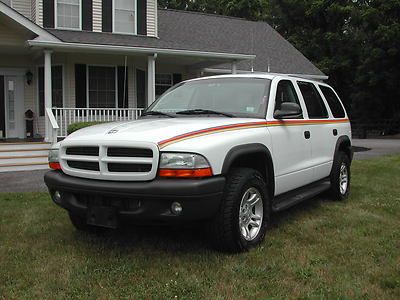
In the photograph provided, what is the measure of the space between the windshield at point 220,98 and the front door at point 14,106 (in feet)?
34.9

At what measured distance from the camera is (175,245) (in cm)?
477

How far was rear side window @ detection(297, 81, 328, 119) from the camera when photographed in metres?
6.22

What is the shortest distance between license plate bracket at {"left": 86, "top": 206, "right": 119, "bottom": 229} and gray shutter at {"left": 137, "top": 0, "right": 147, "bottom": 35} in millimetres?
13203

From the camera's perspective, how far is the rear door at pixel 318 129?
6.10m

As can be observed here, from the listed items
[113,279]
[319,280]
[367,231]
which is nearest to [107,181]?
[113,279]

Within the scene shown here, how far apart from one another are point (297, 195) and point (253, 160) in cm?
115

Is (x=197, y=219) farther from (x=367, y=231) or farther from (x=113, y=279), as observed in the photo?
(x=367, y=231)

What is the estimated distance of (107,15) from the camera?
16016 millimetres

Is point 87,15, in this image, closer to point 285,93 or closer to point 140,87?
point 140,87

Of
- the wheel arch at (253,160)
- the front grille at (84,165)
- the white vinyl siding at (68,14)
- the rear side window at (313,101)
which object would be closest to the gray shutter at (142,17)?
the white vinyl siding at (68,14)

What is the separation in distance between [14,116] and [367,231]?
1294cm

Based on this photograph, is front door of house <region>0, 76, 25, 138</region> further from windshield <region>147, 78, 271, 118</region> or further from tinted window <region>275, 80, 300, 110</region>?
tinted window <region>275, 80, 300, 110</region>

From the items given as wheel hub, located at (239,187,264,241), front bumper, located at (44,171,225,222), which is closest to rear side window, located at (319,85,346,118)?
wheel hub, located at (239,187,264,241)

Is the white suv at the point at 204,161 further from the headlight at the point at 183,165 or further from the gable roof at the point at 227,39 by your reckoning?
the gable roof at the point at 227,39
